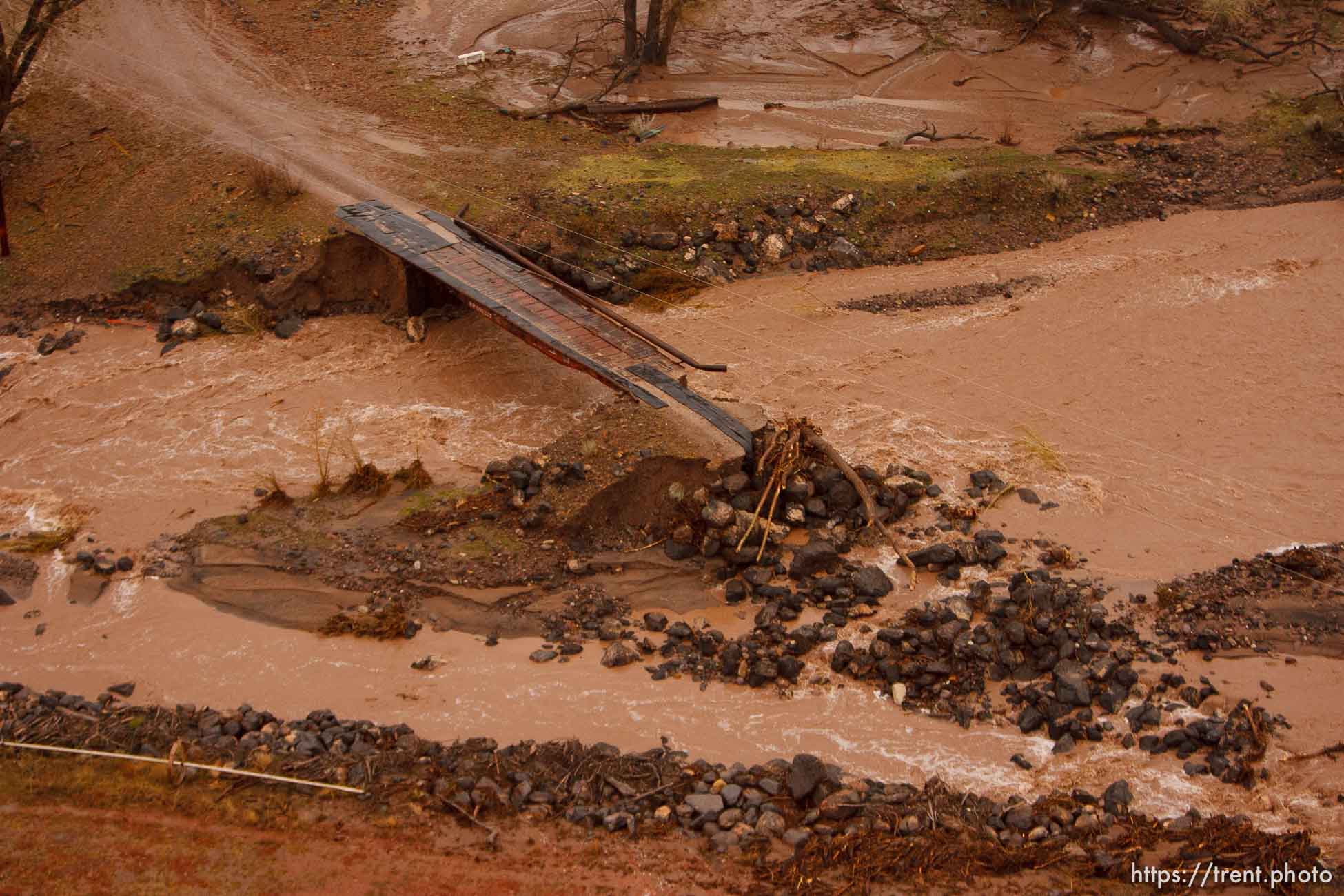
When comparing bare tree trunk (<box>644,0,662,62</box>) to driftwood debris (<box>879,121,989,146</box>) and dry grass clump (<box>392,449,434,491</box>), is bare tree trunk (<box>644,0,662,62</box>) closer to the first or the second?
driftwood debris (<box>879,121,989,146</box>)

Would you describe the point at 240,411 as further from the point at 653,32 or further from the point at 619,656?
the point at 653,32

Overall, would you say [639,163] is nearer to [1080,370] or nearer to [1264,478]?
[1080,370]

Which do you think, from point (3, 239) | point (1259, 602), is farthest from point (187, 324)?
point (1259, 602)

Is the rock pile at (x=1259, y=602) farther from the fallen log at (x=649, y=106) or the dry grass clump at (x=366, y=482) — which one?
the fallen log at (x=649, y=106)

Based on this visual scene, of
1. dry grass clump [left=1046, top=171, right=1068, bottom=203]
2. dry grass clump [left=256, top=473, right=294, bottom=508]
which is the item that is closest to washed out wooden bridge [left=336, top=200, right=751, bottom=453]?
dry grass clump [left=256, top=473, right=294, bottom=508]

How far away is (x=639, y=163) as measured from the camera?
1471cm

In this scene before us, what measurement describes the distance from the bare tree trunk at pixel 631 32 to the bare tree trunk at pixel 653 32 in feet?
0.46

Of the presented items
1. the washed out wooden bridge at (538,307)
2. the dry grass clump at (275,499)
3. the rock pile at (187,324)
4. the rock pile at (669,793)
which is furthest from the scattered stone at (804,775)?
the rock pile at (187,324)

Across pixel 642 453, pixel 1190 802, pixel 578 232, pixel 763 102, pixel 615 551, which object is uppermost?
pixel 763 102

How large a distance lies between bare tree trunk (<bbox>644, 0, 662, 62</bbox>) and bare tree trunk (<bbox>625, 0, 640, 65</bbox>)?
139 mm

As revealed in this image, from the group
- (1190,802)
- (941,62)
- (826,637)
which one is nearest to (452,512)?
(826,637)

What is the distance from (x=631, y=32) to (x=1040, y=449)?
30.9 ft

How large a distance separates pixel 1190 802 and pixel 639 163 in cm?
1000

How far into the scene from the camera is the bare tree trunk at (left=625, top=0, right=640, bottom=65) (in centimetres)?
1675
